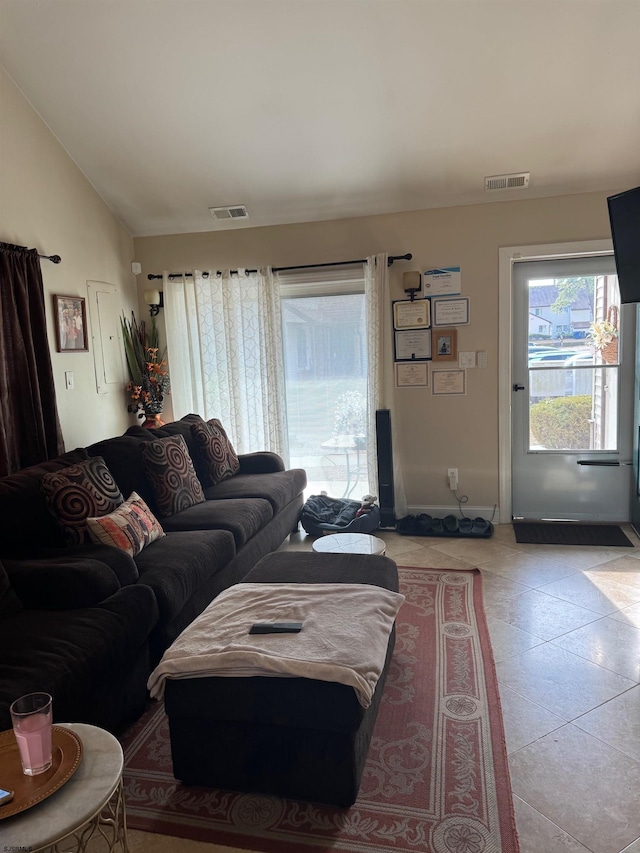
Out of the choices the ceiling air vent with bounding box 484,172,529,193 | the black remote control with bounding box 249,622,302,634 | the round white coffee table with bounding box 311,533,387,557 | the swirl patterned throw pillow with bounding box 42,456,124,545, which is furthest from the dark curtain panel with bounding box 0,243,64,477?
the ceiling air vent with bounding box 484,172,529,193

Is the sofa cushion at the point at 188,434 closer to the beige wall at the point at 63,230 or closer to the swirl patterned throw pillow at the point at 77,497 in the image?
the beige wall at the point at 63,230

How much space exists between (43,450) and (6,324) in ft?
2.46

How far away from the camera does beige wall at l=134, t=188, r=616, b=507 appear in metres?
4.07

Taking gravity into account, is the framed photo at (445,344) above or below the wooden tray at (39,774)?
above

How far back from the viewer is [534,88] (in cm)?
326

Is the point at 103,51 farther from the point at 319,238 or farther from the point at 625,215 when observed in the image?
the point at 625,215

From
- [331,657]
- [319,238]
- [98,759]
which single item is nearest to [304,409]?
[319,238]

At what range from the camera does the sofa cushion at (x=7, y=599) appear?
2.05 m

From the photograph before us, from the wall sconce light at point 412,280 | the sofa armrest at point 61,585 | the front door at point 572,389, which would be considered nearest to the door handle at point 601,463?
the front door at point 572,389

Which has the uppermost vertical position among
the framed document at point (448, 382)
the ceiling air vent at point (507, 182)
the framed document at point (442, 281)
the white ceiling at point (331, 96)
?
the white ceiling at point (331, 96)

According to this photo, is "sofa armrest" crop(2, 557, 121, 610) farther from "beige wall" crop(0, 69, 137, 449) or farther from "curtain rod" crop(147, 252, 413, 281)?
"curtain rod" crop(147, 252, 413, 281)

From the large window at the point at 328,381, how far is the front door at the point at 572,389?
1.16 meters

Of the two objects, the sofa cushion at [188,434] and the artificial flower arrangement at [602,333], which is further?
the artificial flower arrangement at [602,333]

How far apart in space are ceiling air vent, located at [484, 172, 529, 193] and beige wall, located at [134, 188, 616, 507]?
14cm
